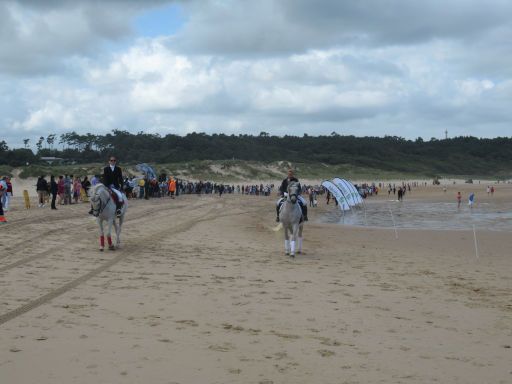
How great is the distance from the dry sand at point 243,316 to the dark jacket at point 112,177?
1.74 m

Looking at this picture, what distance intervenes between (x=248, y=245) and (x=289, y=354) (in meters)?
11.5

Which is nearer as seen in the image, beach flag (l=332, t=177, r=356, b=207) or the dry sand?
the dry sand

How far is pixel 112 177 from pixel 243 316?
828 centimetres

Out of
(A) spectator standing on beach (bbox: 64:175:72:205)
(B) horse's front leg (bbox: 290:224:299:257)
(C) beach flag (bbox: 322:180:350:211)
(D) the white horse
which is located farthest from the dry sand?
(C) beach flag (bbox: 322:180:350:211)

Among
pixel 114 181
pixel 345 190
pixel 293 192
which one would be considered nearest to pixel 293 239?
pixel 293 192

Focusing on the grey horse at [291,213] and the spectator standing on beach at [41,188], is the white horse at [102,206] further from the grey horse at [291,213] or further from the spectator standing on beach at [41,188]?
the spectator standing on beach at [41,188]

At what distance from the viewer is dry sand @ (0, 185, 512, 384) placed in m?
6.09

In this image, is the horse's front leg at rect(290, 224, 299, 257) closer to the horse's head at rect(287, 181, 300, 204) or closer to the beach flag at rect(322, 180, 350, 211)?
the horse's head at rect(287, 181, 300, 204)

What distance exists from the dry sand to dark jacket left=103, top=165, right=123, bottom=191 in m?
1.74

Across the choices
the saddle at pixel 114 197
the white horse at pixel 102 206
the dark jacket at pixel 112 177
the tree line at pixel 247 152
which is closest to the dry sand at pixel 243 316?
the white horse at pixel 102 206

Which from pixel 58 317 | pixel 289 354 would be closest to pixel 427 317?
pixel 289 354

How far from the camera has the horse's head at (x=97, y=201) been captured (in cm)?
1469

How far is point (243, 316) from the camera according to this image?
8422 millimetres

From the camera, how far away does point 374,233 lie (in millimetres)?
26125
